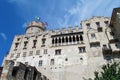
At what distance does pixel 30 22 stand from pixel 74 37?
16535 millimetres

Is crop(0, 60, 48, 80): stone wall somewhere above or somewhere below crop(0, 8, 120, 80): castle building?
below

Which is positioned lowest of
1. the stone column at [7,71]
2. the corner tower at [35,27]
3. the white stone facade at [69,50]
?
the stone column at [7,71]

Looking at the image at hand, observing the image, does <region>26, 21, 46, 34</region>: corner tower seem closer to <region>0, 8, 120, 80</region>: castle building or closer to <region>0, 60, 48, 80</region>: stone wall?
<region>0, 8, 120, 80</region>: castle building

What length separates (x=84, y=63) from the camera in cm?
3189

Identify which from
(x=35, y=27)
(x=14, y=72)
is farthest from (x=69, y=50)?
(x=35, y=27)

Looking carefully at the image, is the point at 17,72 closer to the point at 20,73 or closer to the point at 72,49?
the point at 20,73

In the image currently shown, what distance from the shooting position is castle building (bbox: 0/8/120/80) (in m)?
31.4

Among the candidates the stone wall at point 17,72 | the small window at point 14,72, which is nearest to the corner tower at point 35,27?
the stone wall at point 17,72

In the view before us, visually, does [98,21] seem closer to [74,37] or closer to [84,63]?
[74,37]

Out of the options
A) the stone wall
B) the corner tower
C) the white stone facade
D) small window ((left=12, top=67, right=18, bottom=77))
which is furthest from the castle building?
small window ((left=12, top=67, right=18, bottom=77))

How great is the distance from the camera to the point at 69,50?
34812 millimetres

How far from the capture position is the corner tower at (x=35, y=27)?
45175mm

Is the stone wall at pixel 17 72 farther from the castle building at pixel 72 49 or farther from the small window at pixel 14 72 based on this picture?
the castle building at pixel 72 49

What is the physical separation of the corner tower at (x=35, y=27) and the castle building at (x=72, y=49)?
2.99 metres
